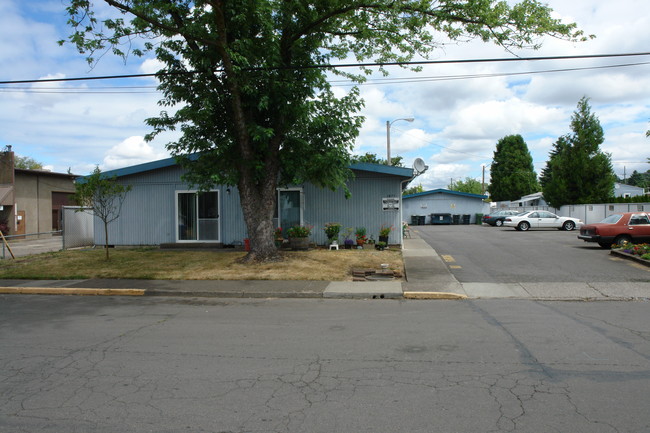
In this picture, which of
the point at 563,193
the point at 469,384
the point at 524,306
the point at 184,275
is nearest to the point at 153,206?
the point at 184,275

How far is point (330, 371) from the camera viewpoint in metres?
5.02

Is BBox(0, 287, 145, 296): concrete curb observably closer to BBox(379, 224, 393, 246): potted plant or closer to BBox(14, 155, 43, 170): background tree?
BBox(379, 224, 393, 246): potted plant

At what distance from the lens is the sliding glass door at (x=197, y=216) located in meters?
18.0

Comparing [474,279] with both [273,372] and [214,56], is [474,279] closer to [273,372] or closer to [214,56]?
[273,372]

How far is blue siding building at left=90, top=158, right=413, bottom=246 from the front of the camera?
56.6ft

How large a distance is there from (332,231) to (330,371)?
455 inches

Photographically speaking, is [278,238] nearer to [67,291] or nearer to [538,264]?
[67,291]

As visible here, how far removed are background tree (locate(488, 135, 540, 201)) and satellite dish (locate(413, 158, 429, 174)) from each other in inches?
1636

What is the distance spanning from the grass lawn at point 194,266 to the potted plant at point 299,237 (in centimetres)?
53

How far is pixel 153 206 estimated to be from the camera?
18422 mm

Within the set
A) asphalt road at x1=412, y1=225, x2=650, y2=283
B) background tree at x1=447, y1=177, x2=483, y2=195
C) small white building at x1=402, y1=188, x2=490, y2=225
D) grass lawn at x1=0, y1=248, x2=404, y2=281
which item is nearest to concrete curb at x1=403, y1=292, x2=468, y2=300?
asphalt road at x1=412, y1=225, x2=650, y2=283

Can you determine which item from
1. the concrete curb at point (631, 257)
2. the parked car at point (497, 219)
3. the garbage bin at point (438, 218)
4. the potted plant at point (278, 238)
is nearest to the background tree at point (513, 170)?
the garbage bin at point (438, 218)

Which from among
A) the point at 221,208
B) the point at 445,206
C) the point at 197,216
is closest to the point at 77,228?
the point at 197,216

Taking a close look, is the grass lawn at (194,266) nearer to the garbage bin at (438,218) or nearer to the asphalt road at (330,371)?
the asphalt road at (330,371)
